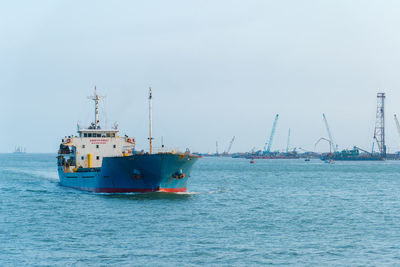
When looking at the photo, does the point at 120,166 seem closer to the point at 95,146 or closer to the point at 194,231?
the point at 95,146

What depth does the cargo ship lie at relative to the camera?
46.0 metres

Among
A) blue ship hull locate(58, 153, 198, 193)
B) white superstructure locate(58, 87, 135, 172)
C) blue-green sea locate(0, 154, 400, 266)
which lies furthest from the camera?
white superstructure locate(58, 87, 135, 172)

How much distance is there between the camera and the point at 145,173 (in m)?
46.6

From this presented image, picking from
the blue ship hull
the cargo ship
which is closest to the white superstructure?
the cargo ship

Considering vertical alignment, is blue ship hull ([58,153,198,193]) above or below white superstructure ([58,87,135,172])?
below

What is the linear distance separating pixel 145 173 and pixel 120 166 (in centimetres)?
232

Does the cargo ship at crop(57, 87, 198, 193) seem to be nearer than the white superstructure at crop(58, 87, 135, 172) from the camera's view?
Yes

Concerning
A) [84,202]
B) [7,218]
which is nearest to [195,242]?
[7,218]

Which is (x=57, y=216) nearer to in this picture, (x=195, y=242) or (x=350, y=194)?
(x=195, y=242)

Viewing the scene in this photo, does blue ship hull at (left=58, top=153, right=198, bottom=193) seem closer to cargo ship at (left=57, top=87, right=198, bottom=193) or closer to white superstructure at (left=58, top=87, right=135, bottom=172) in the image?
cargo ship at (left=57, top=87, right=198, bottom=193)

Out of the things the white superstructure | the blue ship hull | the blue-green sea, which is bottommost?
the blue-green sea

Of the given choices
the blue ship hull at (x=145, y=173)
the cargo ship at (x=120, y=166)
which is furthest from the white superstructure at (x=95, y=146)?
the blue ship hull at (x=145, y=173)

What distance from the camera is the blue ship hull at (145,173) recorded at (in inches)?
1796

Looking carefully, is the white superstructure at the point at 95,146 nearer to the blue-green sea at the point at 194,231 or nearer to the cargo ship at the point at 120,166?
the cargo ship at the point at 120,166
